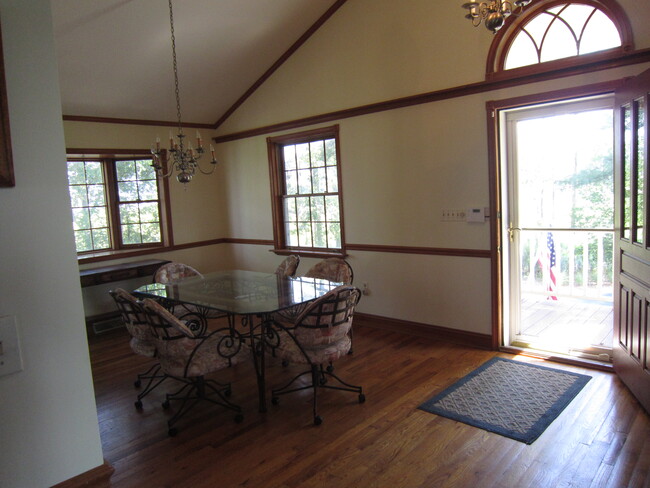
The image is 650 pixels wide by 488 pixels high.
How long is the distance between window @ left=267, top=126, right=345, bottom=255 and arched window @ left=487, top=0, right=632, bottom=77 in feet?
6.36

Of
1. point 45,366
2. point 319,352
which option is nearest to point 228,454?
point 319,352

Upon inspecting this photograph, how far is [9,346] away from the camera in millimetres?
1470

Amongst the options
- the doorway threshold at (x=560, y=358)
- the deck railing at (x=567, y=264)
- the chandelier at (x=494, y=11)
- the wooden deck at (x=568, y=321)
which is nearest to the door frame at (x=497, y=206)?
the doorway threshold at (x=560, y=358)

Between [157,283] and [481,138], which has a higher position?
[481,138]

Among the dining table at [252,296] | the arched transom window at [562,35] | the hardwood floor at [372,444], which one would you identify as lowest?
the hardwood floor at [372,444]

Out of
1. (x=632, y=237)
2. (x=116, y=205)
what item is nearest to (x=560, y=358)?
(x=632, y=237)

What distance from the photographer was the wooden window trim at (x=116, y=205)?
5.59 metres

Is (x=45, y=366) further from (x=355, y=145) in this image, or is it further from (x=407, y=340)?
(x=355, y=145)

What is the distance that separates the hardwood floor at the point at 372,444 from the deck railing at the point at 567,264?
165 centimetres

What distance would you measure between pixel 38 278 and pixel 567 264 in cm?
521

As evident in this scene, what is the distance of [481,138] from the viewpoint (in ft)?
13.5

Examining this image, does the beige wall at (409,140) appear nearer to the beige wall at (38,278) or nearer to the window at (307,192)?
the window at (307,192)

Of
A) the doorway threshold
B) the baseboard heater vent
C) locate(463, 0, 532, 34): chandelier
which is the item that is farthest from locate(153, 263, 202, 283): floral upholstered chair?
locate(463, 0, 532, 34): chandelier

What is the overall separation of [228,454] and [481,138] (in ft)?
10.4
